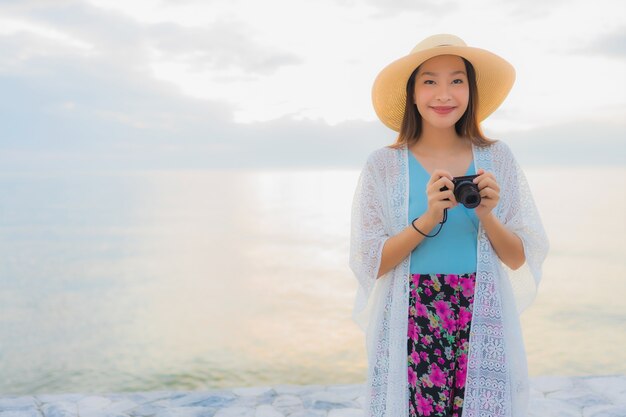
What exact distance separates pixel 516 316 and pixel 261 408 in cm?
206

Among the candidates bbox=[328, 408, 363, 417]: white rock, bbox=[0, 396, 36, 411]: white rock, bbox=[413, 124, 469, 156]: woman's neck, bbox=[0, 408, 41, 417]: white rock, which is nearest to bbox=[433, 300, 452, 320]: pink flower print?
bbox=[413, 124, 469, 156]: woman's neck

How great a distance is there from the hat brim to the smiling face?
0.10ft

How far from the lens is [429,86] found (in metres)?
1.91

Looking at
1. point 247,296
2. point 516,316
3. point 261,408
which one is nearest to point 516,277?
point 516,316

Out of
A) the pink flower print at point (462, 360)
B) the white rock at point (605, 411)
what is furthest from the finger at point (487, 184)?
the white rock at point (605, 411)

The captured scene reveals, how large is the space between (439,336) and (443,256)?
0.24m

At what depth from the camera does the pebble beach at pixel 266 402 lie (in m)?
3.51

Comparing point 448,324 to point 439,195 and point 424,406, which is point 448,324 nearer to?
point 424,406

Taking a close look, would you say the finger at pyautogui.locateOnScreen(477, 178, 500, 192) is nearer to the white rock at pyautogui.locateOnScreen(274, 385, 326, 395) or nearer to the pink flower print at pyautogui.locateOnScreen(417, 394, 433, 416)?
the pink flower print at pyautogui.locateOnScreen(417, 394, 433, 416)

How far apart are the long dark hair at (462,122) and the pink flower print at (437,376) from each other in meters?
0.70

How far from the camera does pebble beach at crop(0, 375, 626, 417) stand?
138 inches

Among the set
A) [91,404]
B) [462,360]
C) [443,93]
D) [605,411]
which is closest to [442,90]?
[443,93]

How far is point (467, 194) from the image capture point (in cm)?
169

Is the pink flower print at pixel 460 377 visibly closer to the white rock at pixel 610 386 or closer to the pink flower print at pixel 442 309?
the pink flower print at pixel 442 309
